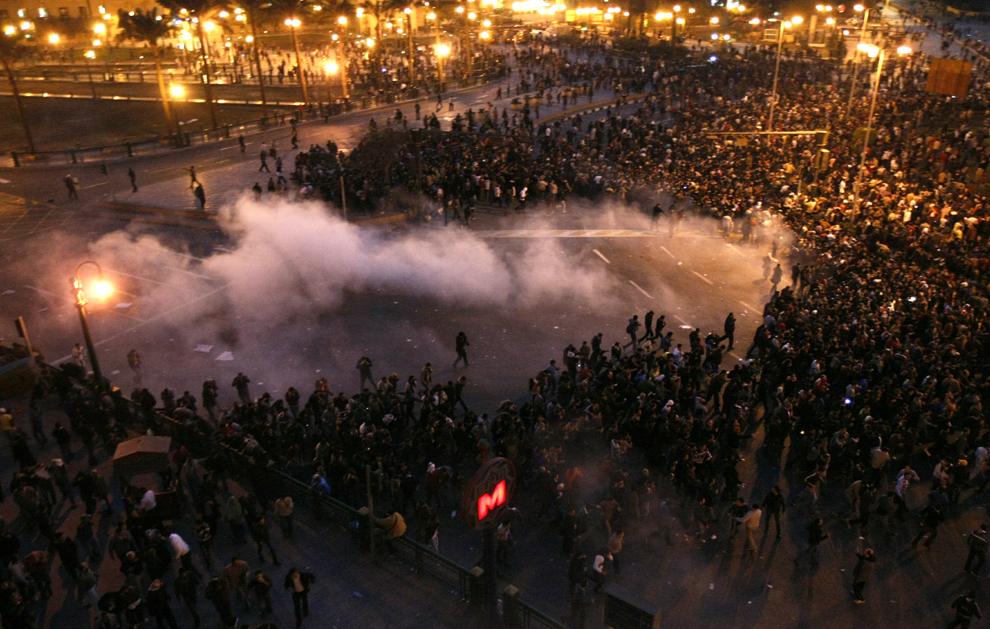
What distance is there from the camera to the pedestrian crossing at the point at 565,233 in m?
28.4

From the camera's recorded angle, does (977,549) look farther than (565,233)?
No

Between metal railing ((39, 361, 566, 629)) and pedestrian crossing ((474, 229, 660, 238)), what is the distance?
1575cm

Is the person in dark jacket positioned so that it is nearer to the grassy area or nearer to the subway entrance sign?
the subway entrance sign

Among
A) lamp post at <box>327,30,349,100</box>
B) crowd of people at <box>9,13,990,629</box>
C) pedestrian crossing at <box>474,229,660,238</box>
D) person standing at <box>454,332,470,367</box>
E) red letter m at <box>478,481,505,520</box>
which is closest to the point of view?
red letter m at <box>478,481,505,520</box>

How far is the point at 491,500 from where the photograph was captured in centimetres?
803

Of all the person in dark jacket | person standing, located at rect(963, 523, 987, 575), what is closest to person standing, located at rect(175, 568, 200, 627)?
the person in dark jacket

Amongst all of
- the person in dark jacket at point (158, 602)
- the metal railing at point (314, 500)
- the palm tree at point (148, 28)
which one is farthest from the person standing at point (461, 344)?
the palm tree at point (148, 28)

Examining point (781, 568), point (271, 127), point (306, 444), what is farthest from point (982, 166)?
point (271, 127)

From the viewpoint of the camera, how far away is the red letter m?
7875mm

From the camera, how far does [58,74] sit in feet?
215

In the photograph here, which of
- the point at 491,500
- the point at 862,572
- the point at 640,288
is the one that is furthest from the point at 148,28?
the point at 862,572

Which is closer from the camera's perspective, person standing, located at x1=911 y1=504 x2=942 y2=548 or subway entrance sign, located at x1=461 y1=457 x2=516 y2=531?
subway entrance sign, located at x1=461 y1=457 x2=516 y2=531

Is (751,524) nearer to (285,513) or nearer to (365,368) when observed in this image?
(285,513)

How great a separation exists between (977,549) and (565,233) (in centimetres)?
1961
